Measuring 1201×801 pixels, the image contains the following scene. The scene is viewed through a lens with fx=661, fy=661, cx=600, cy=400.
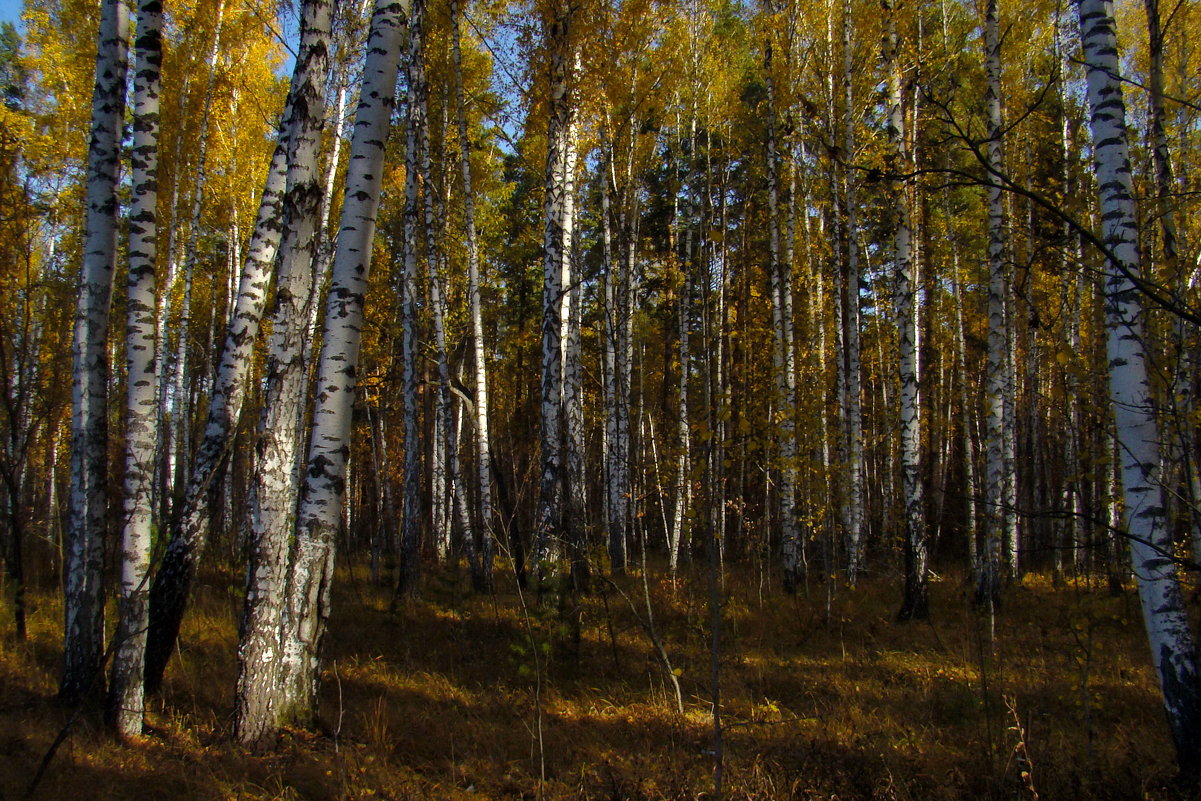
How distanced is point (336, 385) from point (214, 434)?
177 cm

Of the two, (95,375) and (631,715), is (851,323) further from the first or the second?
(95,375)

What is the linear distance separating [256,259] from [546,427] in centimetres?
297

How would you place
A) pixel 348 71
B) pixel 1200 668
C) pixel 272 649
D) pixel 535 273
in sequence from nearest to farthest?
1. pixel 1200 668
2. pixel 272 649
3. pixel 348 71
4. pixel 535 273

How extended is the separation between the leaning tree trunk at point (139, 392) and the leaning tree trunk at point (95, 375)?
150mm

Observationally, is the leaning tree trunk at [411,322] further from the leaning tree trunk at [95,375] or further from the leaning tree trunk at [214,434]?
the leaning tree trunk at [95,375]

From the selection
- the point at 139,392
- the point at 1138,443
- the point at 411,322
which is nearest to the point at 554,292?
the point at 411,322

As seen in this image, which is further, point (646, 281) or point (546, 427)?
point (646, 281)

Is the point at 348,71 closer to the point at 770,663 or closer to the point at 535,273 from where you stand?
the point at 770,663

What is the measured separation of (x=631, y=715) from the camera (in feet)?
16.1

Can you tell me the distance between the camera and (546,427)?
6711 millimetres

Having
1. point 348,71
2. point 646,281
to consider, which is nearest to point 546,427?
point 348,71

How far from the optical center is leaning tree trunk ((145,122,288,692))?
4.92 metres

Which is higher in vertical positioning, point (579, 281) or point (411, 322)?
point (579, 281)

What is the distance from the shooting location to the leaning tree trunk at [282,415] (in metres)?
3.92
